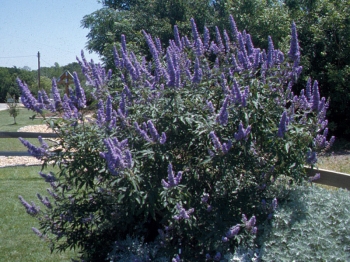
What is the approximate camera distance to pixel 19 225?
6.05 meters

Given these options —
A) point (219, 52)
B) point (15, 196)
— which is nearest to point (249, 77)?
point (219, 52)

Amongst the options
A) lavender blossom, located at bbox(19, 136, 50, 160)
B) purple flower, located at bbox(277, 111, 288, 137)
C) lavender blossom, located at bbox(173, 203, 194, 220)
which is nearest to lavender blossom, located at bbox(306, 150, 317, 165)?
purple flower, located at bbox(277, 111, 288, 137)

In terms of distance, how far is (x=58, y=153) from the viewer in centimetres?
354

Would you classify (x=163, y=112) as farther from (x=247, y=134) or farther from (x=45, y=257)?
(x=45, y=257)

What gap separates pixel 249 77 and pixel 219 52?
56 centimetres

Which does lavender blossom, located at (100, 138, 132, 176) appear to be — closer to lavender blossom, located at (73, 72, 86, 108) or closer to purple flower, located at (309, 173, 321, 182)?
lavender blossom, located at (73, 72, 86, 108)

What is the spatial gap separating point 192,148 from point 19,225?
11.7 ft

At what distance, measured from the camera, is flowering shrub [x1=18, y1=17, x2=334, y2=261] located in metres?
3.30

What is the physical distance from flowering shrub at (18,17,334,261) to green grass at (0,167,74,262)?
136 centimetres

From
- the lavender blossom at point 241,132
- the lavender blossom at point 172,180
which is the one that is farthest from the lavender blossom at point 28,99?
the lavender blossom at point 241,132

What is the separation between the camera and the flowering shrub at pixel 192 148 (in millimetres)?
3297

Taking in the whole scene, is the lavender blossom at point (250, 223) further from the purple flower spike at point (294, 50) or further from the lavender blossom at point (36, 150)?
the lavender blossom at point (36, 150)

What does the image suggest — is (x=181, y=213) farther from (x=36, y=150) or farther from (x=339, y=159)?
(x=339, y=159)

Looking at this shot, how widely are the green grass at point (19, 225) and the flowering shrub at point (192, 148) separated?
1.36 m
